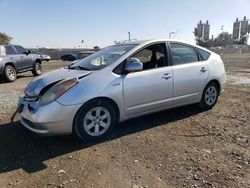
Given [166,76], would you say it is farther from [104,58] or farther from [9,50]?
[9,50]

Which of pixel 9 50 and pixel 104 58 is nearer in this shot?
pixel 104 58

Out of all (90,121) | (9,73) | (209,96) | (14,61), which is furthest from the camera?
(14,61)

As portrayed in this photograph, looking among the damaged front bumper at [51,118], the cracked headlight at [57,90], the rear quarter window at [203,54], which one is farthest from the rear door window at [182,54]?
the damaged front bumper at [51,118]

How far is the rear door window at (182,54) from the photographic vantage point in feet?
18.8

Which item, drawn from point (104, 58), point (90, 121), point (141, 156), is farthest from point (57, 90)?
point (141, 156)

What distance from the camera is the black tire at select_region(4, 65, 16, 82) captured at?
12672 mm

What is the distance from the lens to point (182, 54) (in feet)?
19.4

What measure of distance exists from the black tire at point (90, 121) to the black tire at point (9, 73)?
9341 millimetres

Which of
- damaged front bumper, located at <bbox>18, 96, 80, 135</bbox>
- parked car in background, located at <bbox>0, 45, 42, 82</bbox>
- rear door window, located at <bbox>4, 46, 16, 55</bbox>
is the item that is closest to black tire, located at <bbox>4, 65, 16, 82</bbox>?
parked car in background, located at <bbox>0, 45, 42, 82</bbox>

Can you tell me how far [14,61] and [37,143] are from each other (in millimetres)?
9686

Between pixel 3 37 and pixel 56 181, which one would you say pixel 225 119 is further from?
pixel 3 37

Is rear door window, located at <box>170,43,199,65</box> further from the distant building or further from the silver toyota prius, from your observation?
the distant building

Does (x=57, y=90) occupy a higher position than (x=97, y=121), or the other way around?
(x=57, y=90)

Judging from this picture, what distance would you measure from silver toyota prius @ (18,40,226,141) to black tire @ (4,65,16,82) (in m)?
8.28
